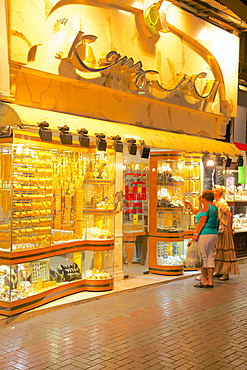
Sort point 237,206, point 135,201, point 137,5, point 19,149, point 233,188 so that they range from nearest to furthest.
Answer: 1. point 19,149
2. point 137,5
3. point 135,201
4. point 237,206
5. point 233,188

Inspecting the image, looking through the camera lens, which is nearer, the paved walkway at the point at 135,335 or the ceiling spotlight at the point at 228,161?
the paved walkway at the point at 135,335

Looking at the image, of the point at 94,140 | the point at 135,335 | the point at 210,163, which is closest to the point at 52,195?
the point at 94,140

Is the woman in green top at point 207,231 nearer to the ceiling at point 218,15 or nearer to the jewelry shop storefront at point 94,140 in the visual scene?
the jewelry shop storefront at point 94,140

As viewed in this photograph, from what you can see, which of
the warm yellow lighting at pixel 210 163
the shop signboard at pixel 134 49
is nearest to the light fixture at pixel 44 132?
the shop signboard at pixel 134 49

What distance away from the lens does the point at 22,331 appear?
257 inches

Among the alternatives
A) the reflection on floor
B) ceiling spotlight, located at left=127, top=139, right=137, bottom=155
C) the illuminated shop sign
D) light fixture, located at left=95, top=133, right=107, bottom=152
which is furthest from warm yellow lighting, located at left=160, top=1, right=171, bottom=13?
the reflection on floor

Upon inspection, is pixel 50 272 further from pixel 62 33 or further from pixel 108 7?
pixel 108 7

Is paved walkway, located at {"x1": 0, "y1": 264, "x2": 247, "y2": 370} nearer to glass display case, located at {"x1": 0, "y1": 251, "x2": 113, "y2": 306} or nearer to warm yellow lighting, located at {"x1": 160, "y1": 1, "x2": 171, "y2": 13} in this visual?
glass display case, located at {"x1": 0, "y1": 251, "x2": 113, "y2": 306}

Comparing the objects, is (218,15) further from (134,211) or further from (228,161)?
(134,211)

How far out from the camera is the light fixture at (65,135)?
7.73 metres

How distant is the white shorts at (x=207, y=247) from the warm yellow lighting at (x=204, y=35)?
5516mm

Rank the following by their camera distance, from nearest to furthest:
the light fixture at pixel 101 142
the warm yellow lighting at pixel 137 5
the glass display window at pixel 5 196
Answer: the glass display window at pixel 5 196 < the light fixture at pixel 101 142 < the warm yellow lighting at pixel 137 5

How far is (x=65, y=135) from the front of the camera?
25.4 ft

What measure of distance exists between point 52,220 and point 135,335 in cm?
286
